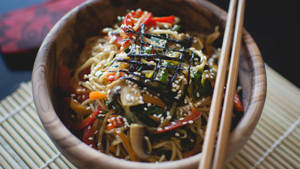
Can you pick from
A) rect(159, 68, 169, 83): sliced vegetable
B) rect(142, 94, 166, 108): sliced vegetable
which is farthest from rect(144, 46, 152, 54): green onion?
rect(142, 94, 166, 108): sliced vegetable

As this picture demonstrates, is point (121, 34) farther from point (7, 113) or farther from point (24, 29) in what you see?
point (24, 29)

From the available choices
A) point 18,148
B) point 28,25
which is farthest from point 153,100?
point 28,25

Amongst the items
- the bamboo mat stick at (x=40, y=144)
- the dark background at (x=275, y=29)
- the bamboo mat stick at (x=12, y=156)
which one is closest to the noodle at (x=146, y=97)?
the bamboo mat stick at (x=40, y=144)

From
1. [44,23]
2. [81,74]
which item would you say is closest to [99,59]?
[81,74]

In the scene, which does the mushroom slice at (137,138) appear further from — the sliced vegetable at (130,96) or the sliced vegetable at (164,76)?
the sliced vegetable at (164,76)

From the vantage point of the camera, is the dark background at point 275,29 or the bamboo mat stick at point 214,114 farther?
the dark background at point 275,29

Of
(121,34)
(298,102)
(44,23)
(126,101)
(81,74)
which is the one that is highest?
(44,23)
